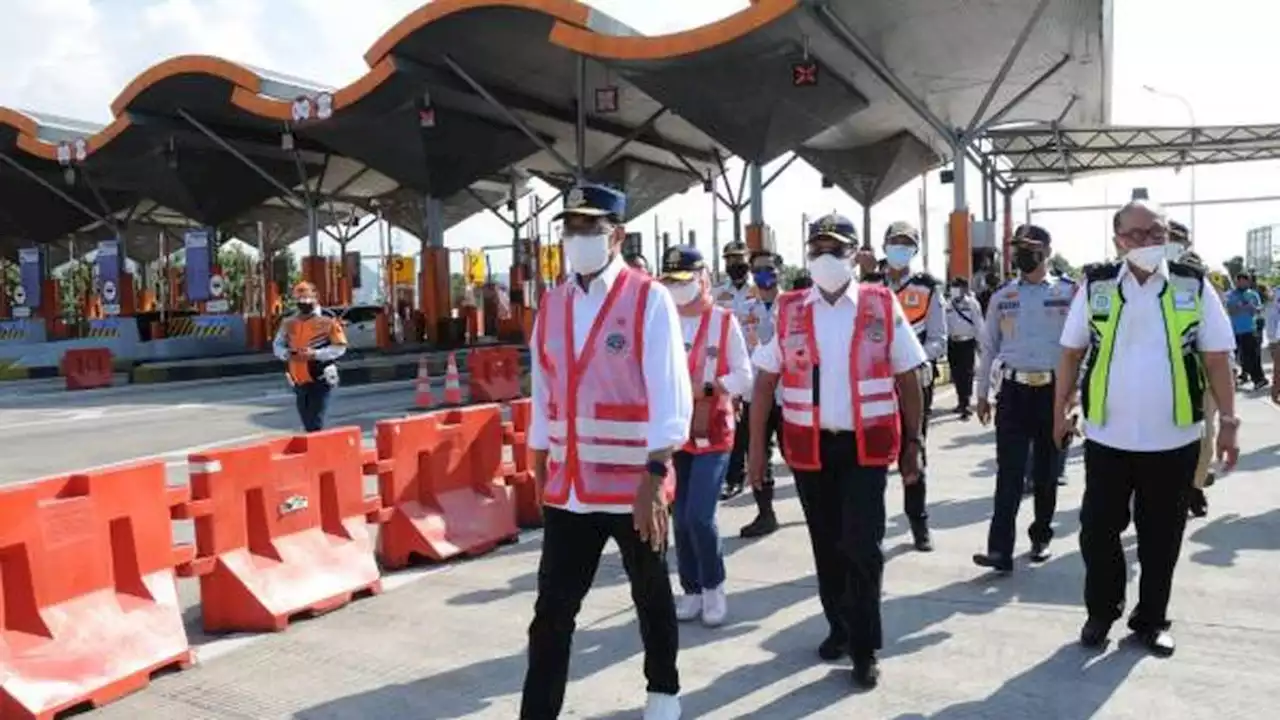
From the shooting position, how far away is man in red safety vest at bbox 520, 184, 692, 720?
12.4ft

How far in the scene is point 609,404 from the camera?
3.83m

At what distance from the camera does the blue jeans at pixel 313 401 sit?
34.6ft

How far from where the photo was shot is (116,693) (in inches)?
185

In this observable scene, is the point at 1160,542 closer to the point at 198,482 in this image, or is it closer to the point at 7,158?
the point at 198,482

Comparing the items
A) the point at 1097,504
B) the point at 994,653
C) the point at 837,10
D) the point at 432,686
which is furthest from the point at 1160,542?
the point at 837,10

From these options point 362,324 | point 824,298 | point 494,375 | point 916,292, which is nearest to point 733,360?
point 824,298

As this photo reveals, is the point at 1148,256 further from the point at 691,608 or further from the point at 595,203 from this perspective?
the point at 691,608

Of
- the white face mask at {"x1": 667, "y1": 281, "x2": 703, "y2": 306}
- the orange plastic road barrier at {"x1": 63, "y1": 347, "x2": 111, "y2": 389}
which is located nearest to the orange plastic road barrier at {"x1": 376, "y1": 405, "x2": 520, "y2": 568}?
the white face mask at {"x1": 667, "y1": 281, "x2": 703, "y2": 306}

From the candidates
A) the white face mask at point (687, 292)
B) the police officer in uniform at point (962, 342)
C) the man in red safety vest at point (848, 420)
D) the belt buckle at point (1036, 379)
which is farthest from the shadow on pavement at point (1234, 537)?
the police officer in uniform at point (962, 342)

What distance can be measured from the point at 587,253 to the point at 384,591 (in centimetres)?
317

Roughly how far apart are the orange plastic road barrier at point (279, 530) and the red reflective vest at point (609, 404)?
2.42 m

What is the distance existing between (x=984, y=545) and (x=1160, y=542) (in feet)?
7.08

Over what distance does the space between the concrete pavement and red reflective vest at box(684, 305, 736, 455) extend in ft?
2.90

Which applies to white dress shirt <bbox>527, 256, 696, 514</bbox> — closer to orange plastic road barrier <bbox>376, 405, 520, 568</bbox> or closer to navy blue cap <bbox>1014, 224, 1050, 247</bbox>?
orange plastic road barrier <bbox>376, 405, 520, 568</bbox>
